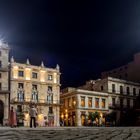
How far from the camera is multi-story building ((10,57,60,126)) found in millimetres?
63312

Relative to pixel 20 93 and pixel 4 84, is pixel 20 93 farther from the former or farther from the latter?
pixel 4 84

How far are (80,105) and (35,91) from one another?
35.3ft

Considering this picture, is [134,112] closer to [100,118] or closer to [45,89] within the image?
[100,118]

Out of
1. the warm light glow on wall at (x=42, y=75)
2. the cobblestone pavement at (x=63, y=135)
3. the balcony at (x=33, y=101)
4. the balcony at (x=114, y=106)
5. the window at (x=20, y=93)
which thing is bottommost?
the cobblestone pavement at (x=63, y=135)

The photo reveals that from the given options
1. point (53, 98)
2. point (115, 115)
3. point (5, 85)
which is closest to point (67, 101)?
point (53, 98)

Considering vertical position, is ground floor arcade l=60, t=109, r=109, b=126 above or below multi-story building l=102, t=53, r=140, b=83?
below

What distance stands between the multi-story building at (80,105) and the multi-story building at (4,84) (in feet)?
51.8

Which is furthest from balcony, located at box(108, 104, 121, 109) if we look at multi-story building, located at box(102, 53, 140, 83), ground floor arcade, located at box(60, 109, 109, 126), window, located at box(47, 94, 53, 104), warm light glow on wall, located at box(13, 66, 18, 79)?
warm light glow on wall, located at box(13, 66, 18, 79)

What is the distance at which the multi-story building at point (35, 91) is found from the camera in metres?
63.3

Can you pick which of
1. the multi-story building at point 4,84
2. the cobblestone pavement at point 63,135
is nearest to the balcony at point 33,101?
the multi-story building at point 4,84

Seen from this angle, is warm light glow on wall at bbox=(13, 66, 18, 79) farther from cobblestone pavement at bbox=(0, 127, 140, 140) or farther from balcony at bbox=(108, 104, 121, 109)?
cobblestone pavement at bbox=(0, 127, 140, 140)

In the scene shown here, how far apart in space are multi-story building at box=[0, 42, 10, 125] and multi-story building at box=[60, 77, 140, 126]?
51.9 feet

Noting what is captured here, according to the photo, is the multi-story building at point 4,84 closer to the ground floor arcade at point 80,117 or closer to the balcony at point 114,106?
the ground floor arcade at point 80,117

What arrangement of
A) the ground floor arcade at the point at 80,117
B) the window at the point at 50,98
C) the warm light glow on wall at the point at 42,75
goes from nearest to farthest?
the warm light glow on wall at the point at 42,75 → the window at the point at 50,98 → the ground floor arcade at the point at 80,117
